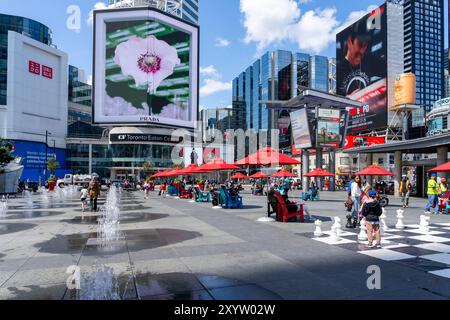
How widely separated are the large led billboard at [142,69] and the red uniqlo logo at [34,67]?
11884 mm

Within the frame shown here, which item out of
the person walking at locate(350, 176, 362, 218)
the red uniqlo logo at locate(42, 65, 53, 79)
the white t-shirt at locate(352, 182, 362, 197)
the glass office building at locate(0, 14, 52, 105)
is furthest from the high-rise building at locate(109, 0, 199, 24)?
the person walking at locate(350, 176, 362, 218)

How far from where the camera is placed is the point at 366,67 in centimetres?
7331

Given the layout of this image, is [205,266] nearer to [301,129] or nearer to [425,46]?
[301,129]

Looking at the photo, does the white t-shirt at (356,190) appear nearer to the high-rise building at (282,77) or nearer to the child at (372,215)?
the child at (372,215)

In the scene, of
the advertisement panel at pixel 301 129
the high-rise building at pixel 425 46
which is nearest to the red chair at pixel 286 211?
the advertisement panel at pixel 301 129

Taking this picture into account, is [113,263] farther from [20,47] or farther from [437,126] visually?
[437,126]

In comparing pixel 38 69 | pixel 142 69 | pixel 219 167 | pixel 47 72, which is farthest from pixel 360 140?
pixel 38 69

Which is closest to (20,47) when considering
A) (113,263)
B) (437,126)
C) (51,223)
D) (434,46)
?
(51,223)

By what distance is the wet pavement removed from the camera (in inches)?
204

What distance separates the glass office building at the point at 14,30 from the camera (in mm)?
71500

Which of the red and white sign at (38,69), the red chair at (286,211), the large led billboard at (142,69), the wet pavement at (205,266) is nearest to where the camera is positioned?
the wet pavement at (205,266)

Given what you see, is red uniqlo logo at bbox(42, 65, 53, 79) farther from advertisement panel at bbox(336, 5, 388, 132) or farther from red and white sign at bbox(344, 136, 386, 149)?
advertisement panel at bbox(336, 5, 388, 132)

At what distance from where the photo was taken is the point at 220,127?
193250 mm

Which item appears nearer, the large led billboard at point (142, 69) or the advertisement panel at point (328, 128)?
the advertisement panel at point (328, 128)
